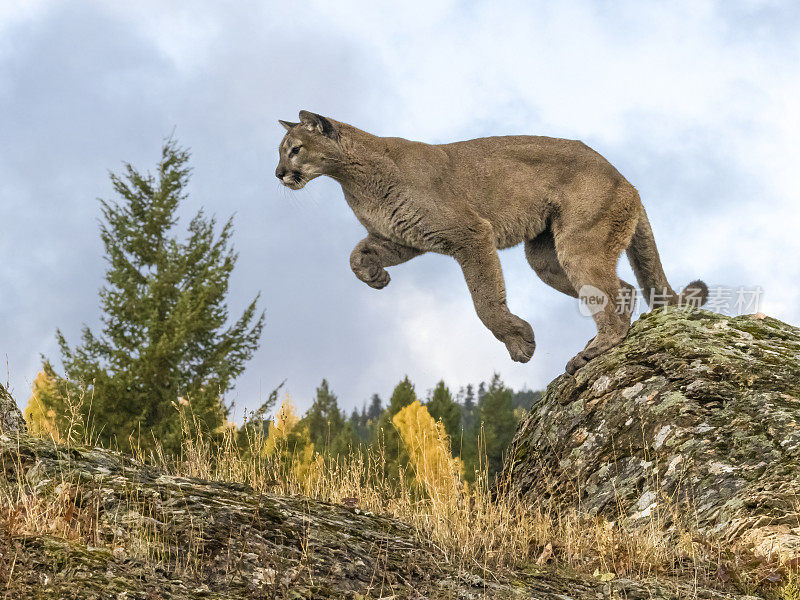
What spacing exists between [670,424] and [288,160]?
4.40 meters

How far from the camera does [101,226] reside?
18.4 m

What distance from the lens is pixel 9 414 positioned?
18.9 feet

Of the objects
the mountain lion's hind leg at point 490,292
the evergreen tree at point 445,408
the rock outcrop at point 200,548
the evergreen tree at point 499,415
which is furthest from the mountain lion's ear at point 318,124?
the evergreen tree at point 499,415

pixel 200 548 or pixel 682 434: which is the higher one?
pixel 682 434

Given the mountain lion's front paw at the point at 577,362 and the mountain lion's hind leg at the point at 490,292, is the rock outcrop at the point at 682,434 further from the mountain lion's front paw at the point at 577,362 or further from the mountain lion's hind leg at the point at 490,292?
the mountain lion's hind leg at the point at 490,292

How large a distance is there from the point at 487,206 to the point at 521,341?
1488 mm

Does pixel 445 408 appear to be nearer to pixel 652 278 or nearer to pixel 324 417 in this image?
pixel 324 417

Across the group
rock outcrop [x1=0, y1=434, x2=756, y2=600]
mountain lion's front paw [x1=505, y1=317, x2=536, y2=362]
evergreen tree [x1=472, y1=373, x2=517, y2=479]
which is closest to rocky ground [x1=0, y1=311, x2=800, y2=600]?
rock outcrop [x1=0, y1=434, x2=756, y2=600]

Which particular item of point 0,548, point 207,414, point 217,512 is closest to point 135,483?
point 217,512

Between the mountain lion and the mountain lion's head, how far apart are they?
0.01 m

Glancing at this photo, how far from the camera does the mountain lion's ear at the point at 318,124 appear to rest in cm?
786

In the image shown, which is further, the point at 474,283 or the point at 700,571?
the point at 474,283

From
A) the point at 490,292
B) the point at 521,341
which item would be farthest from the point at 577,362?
the point at 490,292

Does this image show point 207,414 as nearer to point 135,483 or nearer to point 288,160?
point 288,160
